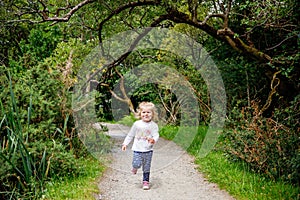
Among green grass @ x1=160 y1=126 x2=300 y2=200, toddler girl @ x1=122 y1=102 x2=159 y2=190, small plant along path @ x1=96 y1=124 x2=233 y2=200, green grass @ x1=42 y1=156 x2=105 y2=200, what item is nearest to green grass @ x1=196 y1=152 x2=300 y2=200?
green grass @ x1=160 y1=126 x2=300 y2=200

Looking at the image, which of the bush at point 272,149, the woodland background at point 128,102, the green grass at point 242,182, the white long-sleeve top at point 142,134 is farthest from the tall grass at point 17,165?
the bush at point 272,149

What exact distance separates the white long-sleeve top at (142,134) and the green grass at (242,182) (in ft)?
4.08

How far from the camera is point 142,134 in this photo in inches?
203

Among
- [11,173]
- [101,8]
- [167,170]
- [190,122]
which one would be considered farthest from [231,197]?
[190,122]

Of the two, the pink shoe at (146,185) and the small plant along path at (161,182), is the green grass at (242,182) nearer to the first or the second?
the small plant along path at (161,182)

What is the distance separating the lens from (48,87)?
6.26 metres

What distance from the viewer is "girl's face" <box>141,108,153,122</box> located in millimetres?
5109

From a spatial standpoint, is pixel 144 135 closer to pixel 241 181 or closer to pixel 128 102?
pixel 241 181

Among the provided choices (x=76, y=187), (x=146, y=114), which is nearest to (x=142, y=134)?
(x=146, y=114)

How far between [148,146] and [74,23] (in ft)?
18.9

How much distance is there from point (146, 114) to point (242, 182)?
164cm

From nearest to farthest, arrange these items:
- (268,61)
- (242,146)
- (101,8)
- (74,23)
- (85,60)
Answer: (242,146), (268,61), (101,8), (74,23), (85,60)

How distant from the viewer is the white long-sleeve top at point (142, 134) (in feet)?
16.8

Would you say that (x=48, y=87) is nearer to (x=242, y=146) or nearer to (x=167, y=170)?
(x=167, y=170)
